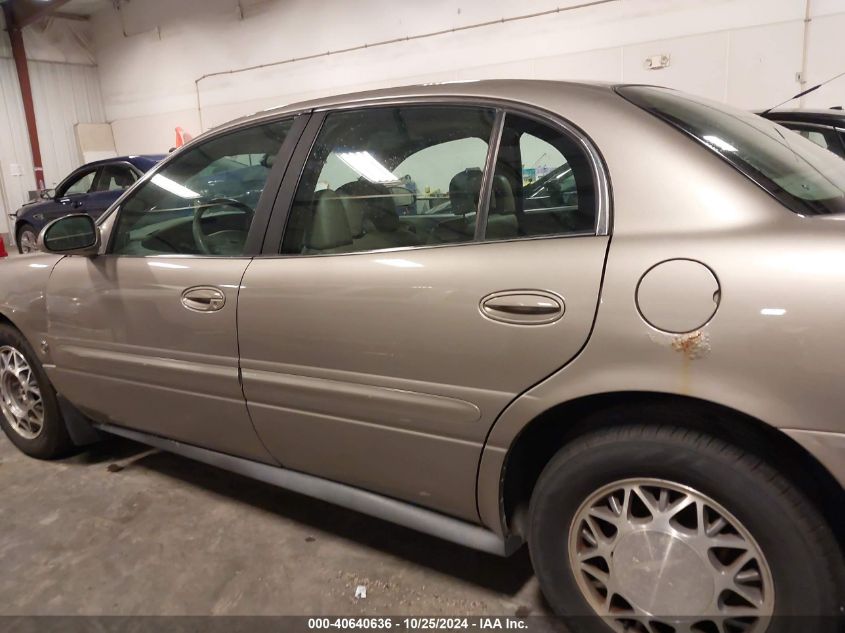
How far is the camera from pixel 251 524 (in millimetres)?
2295

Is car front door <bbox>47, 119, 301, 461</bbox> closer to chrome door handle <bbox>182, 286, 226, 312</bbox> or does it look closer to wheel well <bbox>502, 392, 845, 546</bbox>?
chrome door handle <bbox>182, 286, 226, 312</bbox>

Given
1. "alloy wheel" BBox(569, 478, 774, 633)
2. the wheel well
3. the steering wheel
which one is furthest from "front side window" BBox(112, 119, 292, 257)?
"alloy wheel" BBox(569, 478, 774, 633)

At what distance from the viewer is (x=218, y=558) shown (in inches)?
82.7

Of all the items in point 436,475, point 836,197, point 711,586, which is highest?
point 836,197

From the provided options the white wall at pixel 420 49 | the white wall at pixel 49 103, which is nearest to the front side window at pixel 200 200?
the white wall at pixel 420 49

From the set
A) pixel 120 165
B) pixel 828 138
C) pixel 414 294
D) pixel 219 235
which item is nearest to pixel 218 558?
pixel 219 235

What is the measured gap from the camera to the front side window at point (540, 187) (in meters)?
1.46

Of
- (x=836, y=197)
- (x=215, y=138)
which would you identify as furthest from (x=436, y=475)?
(x=215, y=138)

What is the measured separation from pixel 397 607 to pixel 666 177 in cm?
143

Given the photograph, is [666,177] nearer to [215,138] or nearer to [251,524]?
[215,138]

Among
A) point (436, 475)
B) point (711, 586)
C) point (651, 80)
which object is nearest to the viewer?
point (711, 586)

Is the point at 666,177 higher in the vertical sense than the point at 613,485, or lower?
higher

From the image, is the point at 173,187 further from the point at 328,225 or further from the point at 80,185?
the point at 80,185

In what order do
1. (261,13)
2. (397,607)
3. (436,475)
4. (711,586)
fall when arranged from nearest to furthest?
(711,586), (436,475), (397,607), (261,13)
